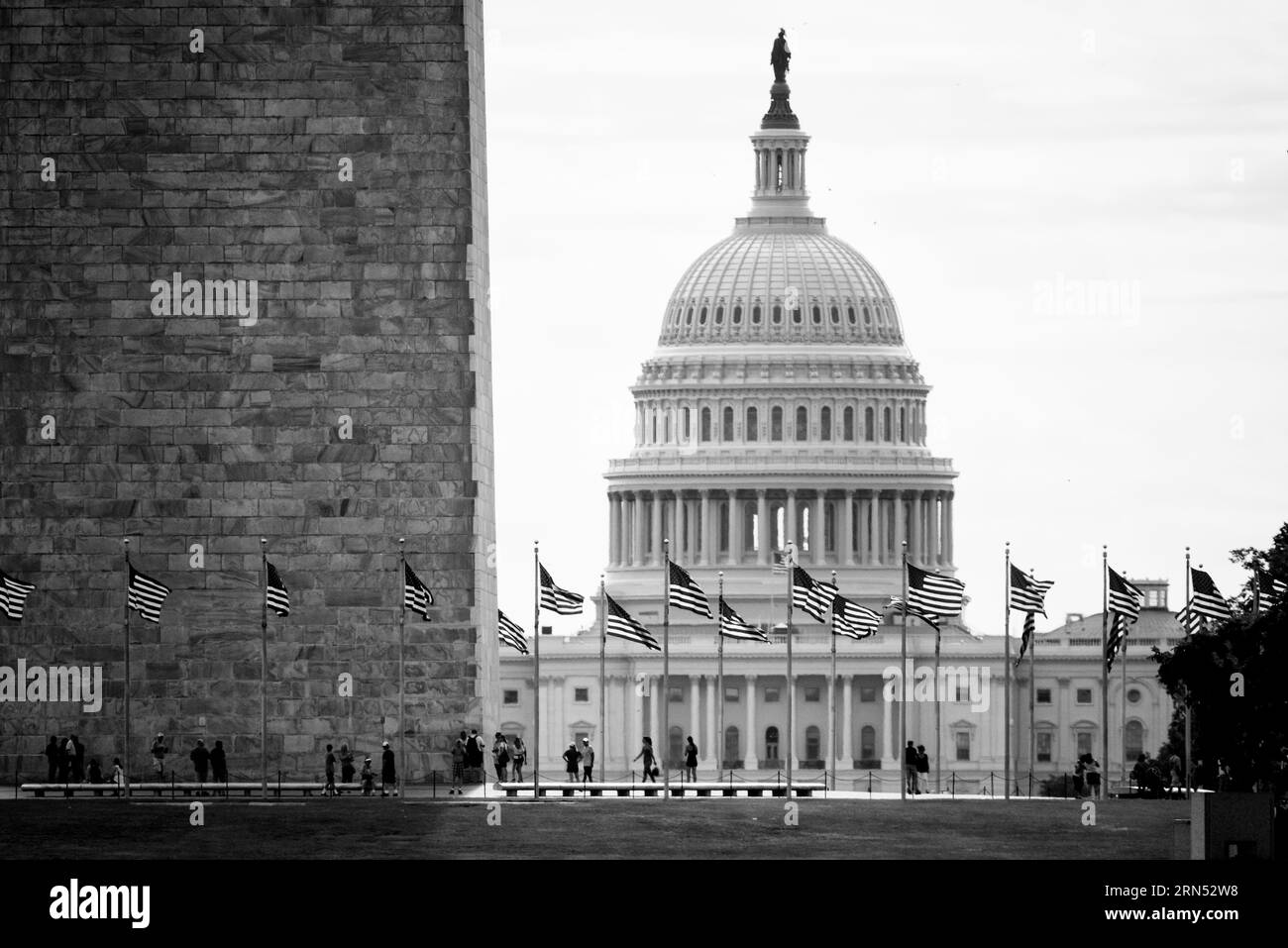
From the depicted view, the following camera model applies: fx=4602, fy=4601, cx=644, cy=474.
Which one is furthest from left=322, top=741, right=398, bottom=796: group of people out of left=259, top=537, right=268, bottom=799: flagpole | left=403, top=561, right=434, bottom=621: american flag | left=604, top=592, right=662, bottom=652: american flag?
left=604, top=592, right=662, bottom=652: american flag

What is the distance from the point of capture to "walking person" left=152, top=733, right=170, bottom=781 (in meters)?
126

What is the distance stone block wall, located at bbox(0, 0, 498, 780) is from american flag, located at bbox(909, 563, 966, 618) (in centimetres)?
1512

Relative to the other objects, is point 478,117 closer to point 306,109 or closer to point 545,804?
point 306,109

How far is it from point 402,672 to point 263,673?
385 cm

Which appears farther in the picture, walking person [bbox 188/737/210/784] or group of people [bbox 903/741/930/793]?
group of people [bbox 903/741/930/793]

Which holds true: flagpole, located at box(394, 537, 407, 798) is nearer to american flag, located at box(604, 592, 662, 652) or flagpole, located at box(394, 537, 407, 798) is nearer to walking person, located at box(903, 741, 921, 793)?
american flag, located at box(604, 592, 662, 652)

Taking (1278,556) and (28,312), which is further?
(28,312)

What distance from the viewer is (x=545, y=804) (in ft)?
389

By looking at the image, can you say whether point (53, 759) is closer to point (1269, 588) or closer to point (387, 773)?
point (387, 773)
